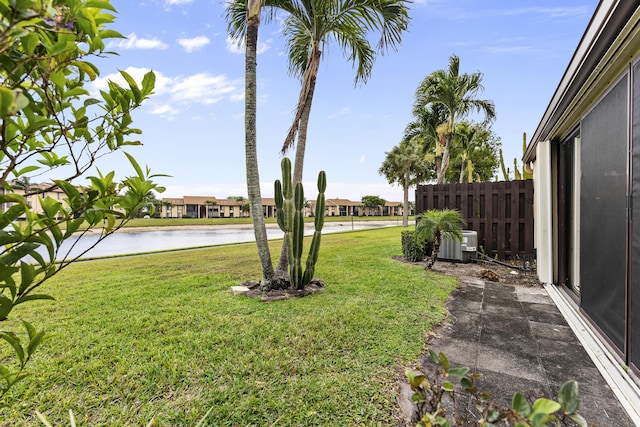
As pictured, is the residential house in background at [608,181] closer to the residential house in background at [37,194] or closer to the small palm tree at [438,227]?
the small palm tree at [438,227]

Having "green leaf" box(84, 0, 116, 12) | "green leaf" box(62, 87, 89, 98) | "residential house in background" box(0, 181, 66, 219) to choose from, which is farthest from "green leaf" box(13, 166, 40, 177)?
"green leaf" box(84, 0, 116, 12)

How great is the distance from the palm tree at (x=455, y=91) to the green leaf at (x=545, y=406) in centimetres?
1229

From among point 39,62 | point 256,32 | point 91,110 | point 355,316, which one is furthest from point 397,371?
point 256,32

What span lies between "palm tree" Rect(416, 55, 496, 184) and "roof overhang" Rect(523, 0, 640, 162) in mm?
8198

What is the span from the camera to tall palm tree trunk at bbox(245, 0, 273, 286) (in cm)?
415

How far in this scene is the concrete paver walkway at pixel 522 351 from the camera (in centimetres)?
192

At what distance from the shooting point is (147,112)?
44.9 inches

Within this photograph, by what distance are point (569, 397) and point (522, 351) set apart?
7.70 feet

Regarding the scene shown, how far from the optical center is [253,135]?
170 inches

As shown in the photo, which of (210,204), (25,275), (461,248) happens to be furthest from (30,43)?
(210,204)

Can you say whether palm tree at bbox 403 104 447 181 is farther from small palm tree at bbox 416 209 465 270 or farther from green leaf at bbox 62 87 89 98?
green leaf at bbox 62 87 89 98

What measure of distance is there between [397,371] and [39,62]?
2.64m

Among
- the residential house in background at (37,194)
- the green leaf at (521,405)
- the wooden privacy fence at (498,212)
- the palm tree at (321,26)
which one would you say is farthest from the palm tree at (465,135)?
the residential house in background at (37,194)

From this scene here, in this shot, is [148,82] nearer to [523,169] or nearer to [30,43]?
[30,43]
